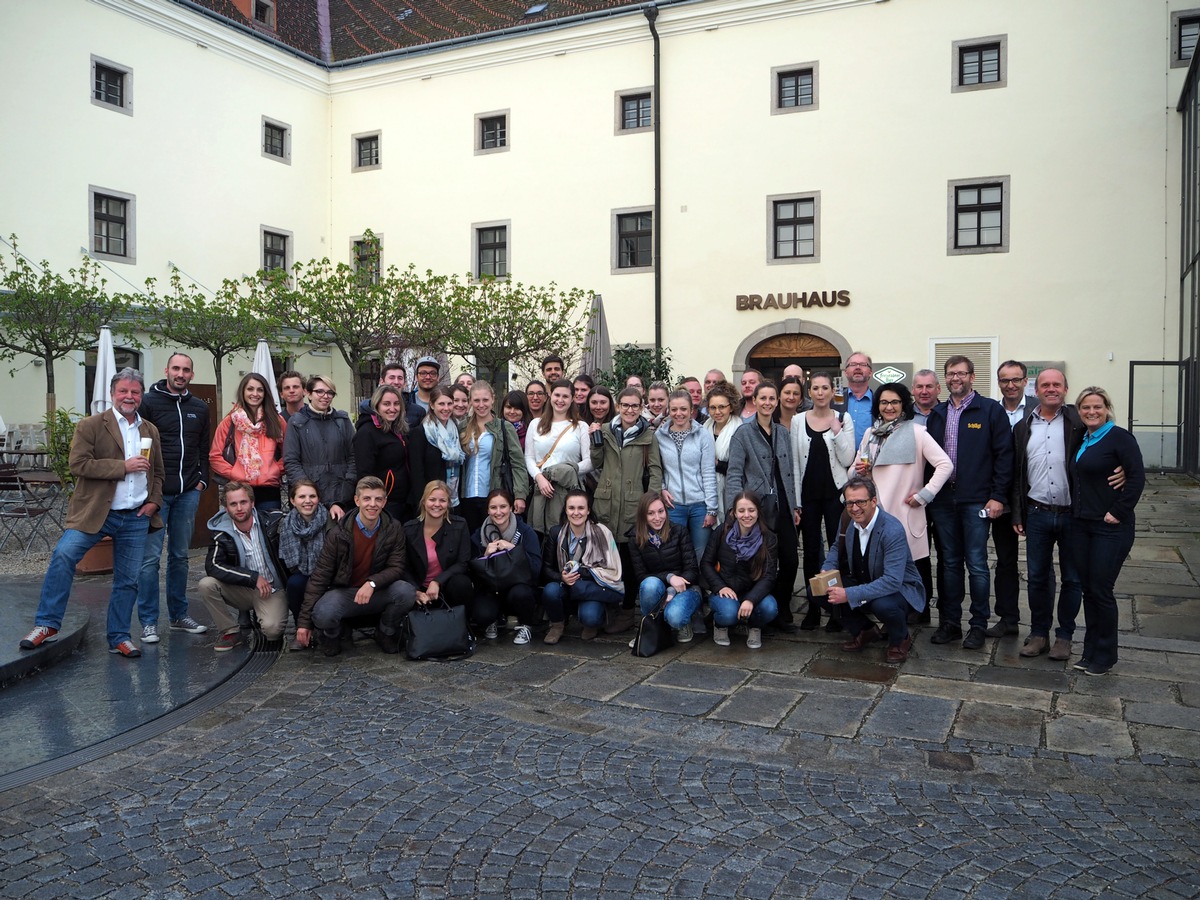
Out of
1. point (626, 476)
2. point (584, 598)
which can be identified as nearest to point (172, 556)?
point (584, 598)

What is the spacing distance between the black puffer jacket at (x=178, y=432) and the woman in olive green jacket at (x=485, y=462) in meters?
1.93

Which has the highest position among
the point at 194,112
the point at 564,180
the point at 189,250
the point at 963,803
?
the point at 194,112

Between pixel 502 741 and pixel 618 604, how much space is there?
8.04 ft

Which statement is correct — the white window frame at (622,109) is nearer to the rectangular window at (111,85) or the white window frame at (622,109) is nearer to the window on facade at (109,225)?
the rectangular window at (111,85)

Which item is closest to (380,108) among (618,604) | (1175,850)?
(618,604)

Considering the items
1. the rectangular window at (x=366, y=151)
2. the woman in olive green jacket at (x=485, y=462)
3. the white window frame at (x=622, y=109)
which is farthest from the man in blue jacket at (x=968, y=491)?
the rectangular window at (x=366, y=151)

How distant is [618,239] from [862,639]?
733 inches

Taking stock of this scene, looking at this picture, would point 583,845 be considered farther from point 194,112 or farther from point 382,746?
point 194,112

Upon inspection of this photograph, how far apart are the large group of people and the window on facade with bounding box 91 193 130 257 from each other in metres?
17.3

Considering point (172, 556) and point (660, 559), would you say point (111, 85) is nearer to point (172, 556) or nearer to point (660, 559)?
point (172, 556)

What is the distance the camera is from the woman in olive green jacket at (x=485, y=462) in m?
7.83

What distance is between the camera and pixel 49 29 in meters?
21.3

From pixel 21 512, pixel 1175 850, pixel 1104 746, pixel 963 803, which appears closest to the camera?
pixel 1175 850

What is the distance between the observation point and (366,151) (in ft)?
90.1
